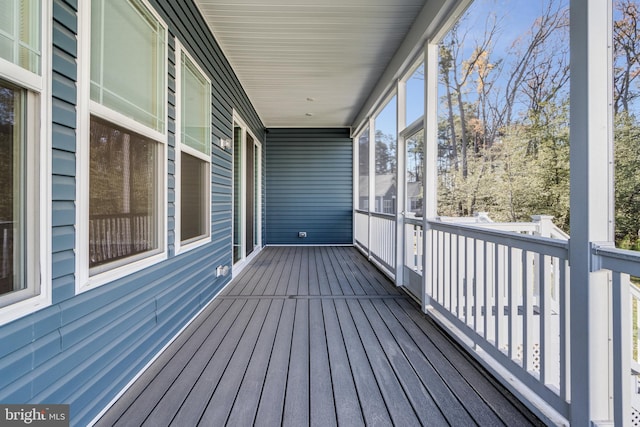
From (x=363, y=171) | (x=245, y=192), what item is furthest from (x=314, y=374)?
(x=363, y=171)

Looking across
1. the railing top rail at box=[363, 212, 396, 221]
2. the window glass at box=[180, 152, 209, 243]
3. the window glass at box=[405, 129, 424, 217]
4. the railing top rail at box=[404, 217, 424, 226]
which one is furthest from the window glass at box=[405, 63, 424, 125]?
the window glass at box=[180, 152, 209, 243]

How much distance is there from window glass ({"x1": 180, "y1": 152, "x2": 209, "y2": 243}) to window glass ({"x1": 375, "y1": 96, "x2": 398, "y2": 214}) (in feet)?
8.40

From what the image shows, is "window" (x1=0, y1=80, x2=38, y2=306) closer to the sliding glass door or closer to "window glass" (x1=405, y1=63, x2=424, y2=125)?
"window glass" (x1=405, y1=63, x2=424, y2=125)

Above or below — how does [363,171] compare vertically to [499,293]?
above

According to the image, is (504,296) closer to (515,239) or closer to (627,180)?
(515,239)

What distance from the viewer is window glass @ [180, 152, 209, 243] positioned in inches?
104

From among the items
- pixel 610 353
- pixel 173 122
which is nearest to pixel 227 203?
pixel 173 122

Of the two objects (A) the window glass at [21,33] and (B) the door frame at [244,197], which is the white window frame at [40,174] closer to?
(A) the window glass at [21,33]

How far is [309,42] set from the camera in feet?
11.6

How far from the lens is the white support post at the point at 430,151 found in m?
2.95

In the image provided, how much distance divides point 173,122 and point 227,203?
1.73m

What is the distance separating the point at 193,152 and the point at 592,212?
2.77 meters

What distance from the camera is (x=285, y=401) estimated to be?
1.64 m

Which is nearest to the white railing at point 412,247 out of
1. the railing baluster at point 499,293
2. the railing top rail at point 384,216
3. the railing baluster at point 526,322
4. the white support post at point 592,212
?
the railing top rail at point 384,216
